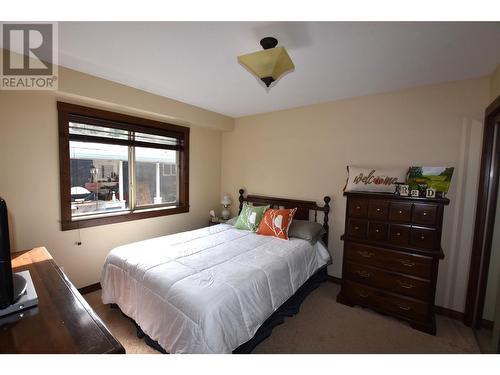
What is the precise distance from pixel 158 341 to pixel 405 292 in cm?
219

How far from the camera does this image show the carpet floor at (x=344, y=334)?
1.84m

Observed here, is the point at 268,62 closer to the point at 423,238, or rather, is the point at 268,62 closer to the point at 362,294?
the point at 423,238

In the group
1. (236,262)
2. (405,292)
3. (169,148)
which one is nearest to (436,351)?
(405,292)

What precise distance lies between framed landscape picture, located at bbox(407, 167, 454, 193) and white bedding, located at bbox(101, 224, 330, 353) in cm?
130

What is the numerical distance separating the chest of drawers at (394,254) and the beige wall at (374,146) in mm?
508

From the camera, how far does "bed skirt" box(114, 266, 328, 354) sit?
1688 millimetres

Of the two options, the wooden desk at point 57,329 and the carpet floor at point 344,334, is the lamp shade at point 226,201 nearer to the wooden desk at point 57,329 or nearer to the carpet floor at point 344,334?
the carpet floor at point 344,334

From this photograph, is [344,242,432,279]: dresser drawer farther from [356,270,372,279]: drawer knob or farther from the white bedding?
the white bedding

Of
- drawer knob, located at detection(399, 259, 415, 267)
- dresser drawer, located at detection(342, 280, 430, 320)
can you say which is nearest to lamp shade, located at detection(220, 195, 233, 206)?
dresser drawer, located at detection(342, 280, 430, 320)

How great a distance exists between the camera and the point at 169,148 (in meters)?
3.36

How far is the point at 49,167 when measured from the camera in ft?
7.48

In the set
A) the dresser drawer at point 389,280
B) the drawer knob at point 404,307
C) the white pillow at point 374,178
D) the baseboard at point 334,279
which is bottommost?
the baseboard at point 334,279

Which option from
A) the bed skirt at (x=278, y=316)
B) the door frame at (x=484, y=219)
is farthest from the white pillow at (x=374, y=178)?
the bed skirt at (x=278, y=316)

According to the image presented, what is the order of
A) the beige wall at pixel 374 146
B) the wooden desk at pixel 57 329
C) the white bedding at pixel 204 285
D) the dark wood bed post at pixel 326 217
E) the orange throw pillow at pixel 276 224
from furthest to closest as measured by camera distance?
the dark wood bed post at pixel 326 217 < the orange throw pillow at pixel 276 224 < the beige wall at pixel 374 146 < the white bedding at pixel 204 285 < the wooden desk at pixel 57 329
